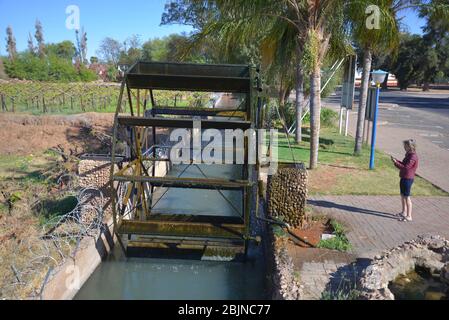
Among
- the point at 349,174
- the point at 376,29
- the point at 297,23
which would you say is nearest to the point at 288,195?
the point at 349,174

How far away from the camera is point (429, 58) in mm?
51000

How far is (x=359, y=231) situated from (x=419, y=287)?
1.62 metres

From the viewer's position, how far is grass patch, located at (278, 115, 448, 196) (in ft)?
→ 29.5

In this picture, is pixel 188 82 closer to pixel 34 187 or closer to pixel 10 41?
pixel 34 187

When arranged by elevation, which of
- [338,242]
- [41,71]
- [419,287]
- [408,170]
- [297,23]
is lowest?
[419,287]

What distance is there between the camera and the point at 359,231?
6.69 meters

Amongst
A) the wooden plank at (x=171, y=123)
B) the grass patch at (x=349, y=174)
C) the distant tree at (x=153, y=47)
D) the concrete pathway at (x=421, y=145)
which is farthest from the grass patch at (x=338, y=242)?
the distant tree at (x=153, y=47)

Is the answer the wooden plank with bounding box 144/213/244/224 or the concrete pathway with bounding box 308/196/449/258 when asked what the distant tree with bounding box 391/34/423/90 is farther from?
the wooden plank with bounding box 144/213/244/224

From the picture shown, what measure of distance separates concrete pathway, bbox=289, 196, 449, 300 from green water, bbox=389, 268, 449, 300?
469mm

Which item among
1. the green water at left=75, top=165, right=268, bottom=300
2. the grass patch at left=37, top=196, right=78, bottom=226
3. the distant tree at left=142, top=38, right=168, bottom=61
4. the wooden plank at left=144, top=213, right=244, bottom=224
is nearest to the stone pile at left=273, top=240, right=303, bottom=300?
the green water at left=75, top=165, right=268, bottom=300
